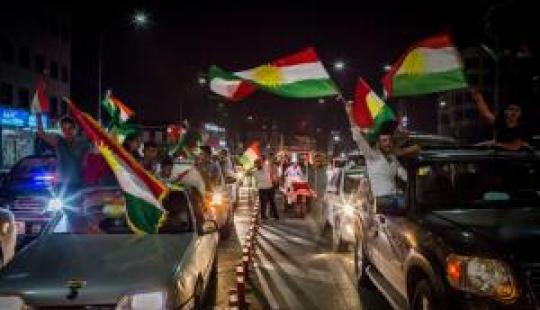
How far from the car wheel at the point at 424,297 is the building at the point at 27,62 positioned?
38411mm

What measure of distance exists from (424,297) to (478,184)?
1.60 meters

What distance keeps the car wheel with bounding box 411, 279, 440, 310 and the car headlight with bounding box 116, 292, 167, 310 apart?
215 cm

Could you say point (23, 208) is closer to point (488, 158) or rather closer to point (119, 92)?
point (488, 158)

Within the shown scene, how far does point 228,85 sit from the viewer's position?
1312 centimetres

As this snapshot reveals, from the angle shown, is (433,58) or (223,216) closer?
(433,58)

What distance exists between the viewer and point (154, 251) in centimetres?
667

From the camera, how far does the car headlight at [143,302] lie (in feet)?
18.5

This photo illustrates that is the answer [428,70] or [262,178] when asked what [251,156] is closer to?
[262,178]

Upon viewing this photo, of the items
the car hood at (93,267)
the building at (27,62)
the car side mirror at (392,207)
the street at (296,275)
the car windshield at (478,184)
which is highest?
the building at (27,62)

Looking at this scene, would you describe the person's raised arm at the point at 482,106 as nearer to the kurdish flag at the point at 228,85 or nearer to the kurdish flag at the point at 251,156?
the kurdish flag at the point at 228,85

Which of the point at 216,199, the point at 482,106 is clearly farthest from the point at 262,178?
the point at 482,106

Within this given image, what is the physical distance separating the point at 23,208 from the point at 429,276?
9610 mm

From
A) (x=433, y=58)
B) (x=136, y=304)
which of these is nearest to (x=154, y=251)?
(x=136, y=304)

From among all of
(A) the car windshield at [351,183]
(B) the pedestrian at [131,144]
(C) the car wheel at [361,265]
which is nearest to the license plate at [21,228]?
(B) the pedestrian at [131,144]
